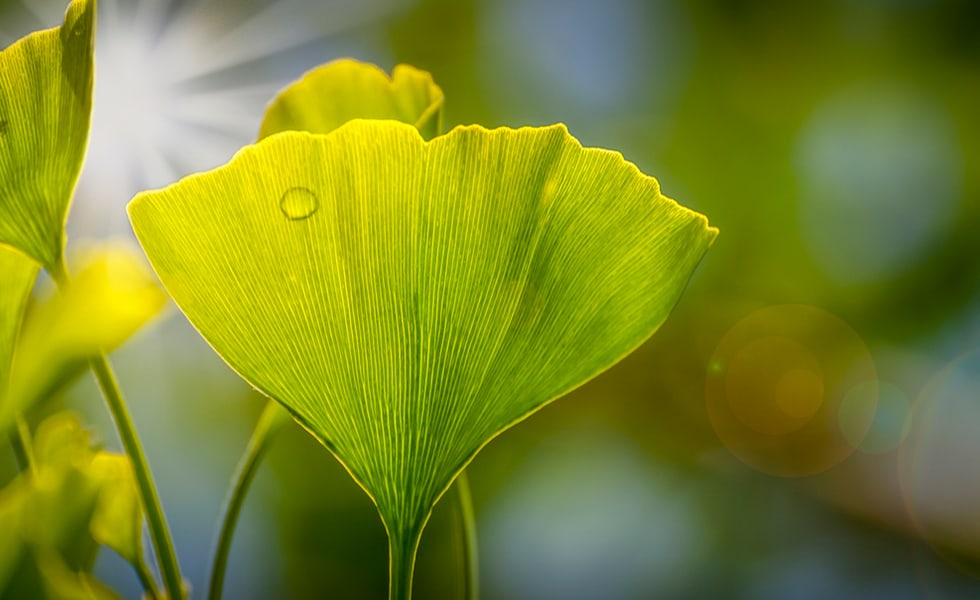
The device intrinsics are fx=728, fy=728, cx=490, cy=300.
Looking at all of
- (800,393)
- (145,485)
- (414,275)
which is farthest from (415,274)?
(800,393)

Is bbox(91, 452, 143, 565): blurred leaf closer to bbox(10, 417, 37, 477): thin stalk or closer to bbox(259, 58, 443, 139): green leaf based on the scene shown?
bbox(10, 417, 37, 477): thin stalk

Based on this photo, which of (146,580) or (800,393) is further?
(800,393)

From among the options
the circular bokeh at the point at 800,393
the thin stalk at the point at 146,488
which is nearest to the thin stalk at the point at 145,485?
the thin stalk at the point at 146,488

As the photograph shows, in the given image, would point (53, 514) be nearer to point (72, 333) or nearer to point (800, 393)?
point (72, 333)

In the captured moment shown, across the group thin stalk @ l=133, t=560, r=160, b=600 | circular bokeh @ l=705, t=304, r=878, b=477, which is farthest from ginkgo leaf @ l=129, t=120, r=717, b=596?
circular bokeh @ l=705, t=304, r=878, b=477

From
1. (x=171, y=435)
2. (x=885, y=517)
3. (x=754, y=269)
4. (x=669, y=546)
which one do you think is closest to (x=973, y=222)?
(x=754, y=269)

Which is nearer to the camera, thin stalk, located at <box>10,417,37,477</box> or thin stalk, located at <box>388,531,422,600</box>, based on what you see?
thin stalk, located at <box>388,531,422,600</box>

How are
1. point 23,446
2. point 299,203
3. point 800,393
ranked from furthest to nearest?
1. point 800,393
2. point 23,446
3. point 299,203
